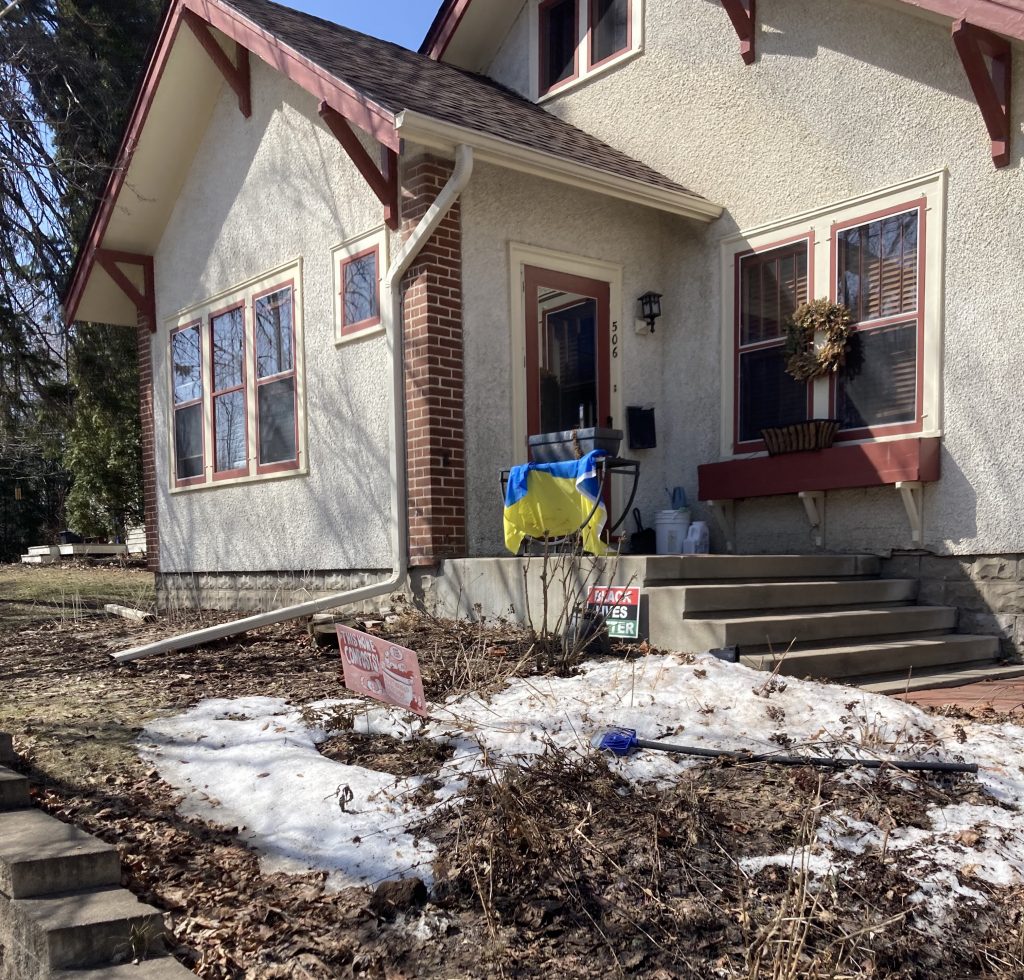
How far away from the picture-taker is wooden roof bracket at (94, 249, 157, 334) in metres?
10.5

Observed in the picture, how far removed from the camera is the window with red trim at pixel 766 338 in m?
7.57

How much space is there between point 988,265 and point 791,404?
1.74m

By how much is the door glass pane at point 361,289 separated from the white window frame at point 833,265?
2.86 metres

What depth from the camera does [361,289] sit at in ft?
25.7

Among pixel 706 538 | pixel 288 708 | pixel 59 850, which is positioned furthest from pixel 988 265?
pixel 59 850

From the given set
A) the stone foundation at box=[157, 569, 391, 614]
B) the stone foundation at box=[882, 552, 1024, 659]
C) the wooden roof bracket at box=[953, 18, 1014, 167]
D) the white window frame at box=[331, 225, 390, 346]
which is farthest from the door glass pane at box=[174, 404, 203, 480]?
the wooden roof bracket at box=[953, 18, 1014, 167]

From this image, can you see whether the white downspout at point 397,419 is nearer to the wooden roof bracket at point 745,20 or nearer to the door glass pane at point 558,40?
the wooden roof bracket at point 745,20

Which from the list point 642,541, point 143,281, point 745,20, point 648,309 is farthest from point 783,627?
point 143,281

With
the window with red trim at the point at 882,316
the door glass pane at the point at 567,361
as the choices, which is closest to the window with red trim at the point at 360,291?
the door glass pane at the point at 567,361

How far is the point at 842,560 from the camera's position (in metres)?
6.81

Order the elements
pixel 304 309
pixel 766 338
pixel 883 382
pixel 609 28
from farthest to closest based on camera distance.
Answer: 1. pixel 609 28
2. pixel 304 309
3. pixel 766 338
4. pixel 883 382

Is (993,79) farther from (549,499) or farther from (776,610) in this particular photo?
(549,499)

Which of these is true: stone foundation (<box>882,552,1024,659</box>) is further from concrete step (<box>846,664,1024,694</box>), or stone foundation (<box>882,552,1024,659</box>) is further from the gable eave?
the gable eave

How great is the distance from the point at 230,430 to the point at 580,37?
199 inches
